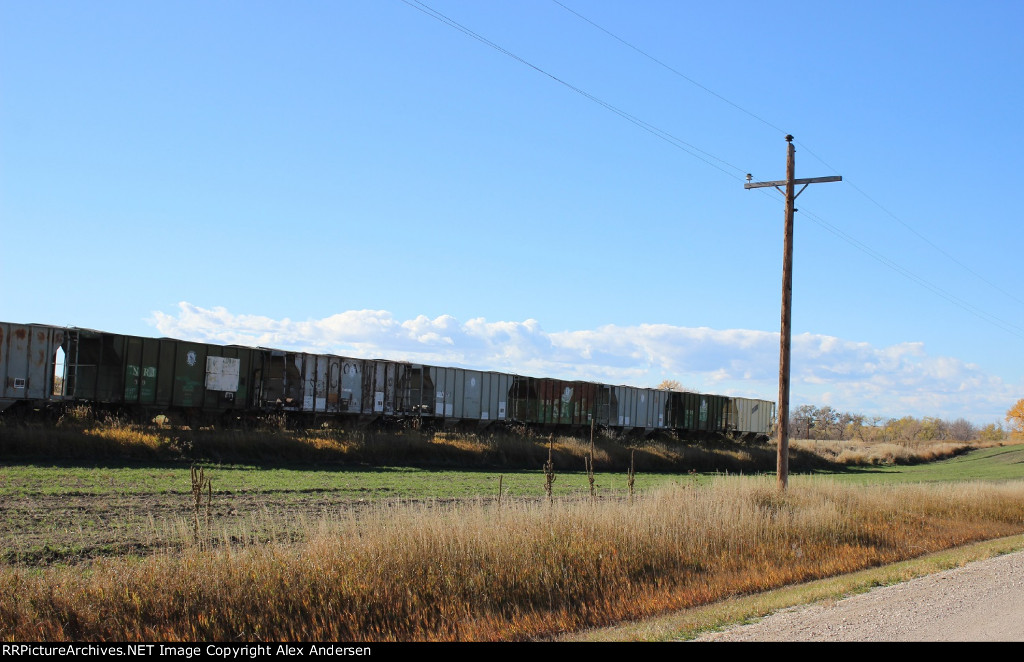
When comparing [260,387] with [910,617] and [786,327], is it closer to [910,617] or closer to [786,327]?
[786,327]

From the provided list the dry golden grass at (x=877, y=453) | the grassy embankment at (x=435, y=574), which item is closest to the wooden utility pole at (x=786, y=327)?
the grassy embankment at (x=435, y=574)

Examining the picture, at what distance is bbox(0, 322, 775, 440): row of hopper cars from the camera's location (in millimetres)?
28078

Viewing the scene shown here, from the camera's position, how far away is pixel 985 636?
7781 millimetres

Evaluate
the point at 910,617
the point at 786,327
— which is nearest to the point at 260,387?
the point at 786,327

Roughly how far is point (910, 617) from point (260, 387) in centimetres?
2986

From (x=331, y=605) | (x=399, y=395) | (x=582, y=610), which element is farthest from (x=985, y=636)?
(x=399, y=395)

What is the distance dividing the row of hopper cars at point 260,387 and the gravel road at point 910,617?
88.0 ft

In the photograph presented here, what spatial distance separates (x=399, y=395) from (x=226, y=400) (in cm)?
906

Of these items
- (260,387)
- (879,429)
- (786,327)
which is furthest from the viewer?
(879,429)

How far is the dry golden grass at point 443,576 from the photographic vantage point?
333 inches

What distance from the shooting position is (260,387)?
114ft

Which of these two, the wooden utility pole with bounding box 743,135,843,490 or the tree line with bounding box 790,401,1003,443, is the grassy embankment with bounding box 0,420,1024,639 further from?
the tree line with bounding box 790,401,1003,443

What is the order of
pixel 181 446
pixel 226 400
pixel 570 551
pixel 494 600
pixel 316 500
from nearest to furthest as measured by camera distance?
pixel 494 600 → pixel 570 551 → pixel 316 500 → pixel 181 446 → pixel 226 400

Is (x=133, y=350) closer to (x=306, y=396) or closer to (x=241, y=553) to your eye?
(x=306, y=396)
